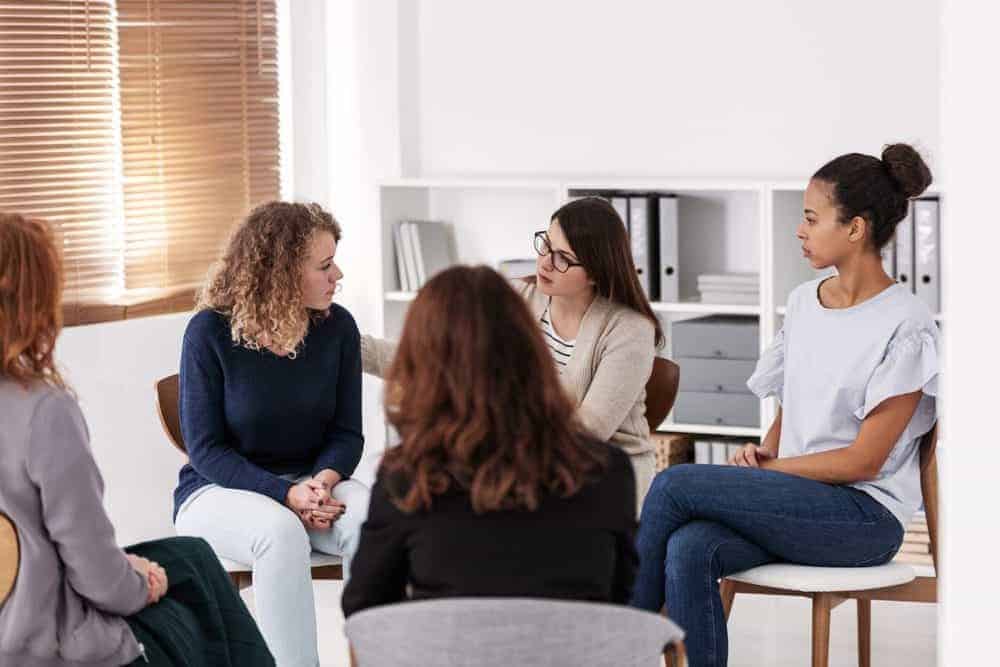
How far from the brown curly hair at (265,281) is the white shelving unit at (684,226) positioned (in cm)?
101

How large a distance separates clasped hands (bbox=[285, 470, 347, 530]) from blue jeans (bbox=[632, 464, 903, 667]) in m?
0.68

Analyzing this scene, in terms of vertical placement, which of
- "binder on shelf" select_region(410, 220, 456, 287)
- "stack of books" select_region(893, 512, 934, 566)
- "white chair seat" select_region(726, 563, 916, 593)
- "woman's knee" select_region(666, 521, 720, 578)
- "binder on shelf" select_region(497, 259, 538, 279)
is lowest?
"stack of books" select_region(893, 512, 934, 566)

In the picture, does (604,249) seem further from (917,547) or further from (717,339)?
(917,547)

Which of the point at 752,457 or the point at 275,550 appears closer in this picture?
the point at 275,550

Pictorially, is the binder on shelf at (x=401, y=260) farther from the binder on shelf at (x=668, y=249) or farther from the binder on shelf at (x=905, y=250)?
the binder on shelf at (x=905, y=250)

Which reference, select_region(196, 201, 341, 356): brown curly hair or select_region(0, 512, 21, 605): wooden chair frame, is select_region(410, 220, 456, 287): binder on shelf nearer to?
select_region(196, 201, 341, 356): brown curly hair

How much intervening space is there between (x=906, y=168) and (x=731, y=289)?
172 centimetres

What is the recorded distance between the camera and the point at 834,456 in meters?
2.99

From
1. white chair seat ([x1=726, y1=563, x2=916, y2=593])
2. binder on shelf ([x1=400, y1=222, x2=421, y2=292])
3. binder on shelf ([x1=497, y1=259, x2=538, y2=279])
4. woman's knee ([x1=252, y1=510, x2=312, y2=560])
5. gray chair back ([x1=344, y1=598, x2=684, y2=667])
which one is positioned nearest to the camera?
gray chair back ([x1=344, y1=598, x2=684, y2=667])

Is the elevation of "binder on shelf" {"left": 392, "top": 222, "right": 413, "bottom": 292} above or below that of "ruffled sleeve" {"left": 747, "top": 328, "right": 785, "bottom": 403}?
above

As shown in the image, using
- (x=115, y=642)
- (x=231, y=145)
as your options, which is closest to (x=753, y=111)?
(x=231, y=145)

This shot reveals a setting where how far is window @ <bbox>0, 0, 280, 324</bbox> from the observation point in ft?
14.2

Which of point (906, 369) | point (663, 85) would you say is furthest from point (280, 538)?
point (663, 85)

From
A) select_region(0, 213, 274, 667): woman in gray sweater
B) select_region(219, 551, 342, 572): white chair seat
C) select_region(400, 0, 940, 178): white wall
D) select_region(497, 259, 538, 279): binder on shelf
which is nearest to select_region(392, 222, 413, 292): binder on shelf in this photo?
select_region(400, 0, 940, 178): white wall
